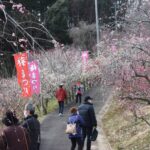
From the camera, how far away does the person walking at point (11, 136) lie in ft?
21.7

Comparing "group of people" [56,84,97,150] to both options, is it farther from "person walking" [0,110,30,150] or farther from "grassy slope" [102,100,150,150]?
"person walking" [0,110,30,150]

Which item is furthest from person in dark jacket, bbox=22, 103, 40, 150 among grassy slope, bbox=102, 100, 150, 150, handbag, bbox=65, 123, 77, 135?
grassy slope, bbox=102, 100, 150, 150

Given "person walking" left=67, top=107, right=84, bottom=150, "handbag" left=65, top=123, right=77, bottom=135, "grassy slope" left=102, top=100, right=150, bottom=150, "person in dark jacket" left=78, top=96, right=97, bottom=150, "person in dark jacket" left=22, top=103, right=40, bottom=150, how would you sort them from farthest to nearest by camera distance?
"grassy slope" left=102, top=100, right=150, bottom=150 < "person in dark jacket" left=78, top=96, right=97, bottom=150 < "person walking" left=67, top=107, right=84, bottom=150 < "handbag" left=65, top=123, right=77, bottom=135 < "person in dark jacket" left=22, top=103, right=40, bottom=150

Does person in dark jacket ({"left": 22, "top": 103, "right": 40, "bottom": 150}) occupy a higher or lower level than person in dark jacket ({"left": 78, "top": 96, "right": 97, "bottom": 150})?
higher

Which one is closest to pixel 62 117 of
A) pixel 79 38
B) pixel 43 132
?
pixel 43 132

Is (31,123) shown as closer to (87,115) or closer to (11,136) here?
(11,136)

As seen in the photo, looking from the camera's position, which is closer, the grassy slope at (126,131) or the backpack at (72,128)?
the backpack at (72,128)

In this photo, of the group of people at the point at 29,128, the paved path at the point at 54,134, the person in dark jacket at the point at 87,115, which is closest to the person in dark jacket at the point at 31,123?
the group of people at the point at 29,128

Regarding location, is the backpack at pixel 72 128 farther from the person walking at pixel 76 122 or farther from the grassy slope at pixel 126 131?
the grassy slope at pixel 126 131

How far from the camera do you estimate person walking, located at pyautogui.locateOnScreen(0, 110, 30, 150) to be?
6602mm

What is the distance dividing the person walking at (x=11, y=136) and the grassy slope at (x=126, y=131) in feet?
22.3

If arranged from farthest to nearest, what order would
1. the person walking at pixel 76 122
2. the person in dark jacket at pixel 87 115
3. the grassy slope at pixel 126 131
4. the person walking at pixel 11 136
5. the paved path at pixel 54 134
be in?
the paved path at pixel 54 134 < the grassy slope at pixel 126 131 < the person in dark jacket at pixel 87 115 < the person walking at pixel 76 122 < the person walking at pixel 11 136

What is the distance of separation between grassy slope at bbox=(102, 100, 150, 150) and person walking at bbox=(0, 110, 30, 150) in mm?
6800

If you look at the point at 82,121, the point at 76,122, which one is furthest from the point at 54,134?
the point at 76,122
